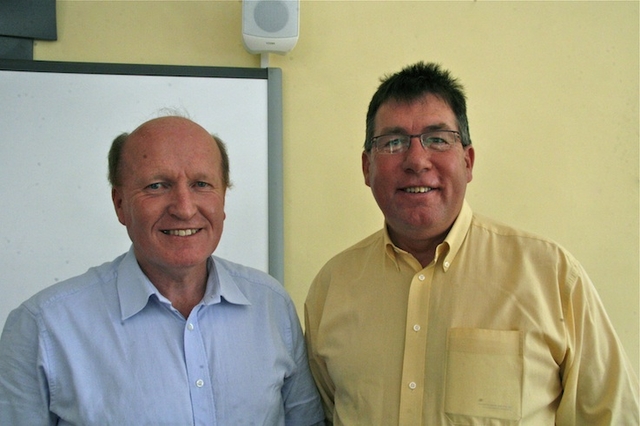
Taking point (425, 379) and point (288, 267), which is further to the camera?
point (288, 267)

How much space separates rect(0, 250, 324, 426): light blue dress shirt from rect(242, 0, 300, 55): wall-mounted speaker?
1182 millimetres

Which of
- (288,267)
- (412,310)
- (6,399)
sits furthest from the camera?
(288,267)

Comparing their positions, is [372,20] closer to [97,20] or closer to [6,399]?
[97,20]

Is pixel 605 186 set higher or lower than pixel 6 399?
higher

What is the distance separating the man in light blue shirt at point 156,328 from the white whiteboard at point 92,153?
2.99 feet

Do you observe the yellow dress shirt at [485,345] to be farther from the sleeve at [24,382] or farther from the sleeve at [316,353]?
the sleeve at [24,382]

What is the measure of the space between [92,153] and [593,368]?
198 cm

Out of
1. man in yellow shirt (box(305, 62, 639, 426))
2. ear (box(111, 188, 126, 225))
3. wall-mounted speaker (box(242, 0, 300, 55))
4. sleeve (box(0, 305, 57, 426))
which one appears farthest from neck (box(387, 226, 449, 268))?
wall-mounted speaker (box(242, 0, 300, 55))

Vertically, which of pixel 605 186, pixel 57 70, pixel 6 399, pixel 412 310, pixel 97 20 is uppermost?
pixel 97 20

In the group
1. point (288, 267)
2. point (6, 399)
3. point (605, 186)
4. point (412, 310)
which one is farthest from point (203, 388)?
point (605, 186)

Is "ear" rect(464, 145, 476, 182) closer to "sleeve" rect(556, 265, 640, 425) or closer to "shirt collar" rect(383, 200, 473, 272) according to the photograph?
"shirt collar" rect(383, 200, 473, 272)

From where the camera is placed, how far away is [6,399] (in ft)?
3.70

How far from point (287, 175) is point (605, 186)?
4.89ft

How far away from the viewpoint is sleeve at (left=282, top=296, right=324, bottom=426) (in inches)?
55.2
